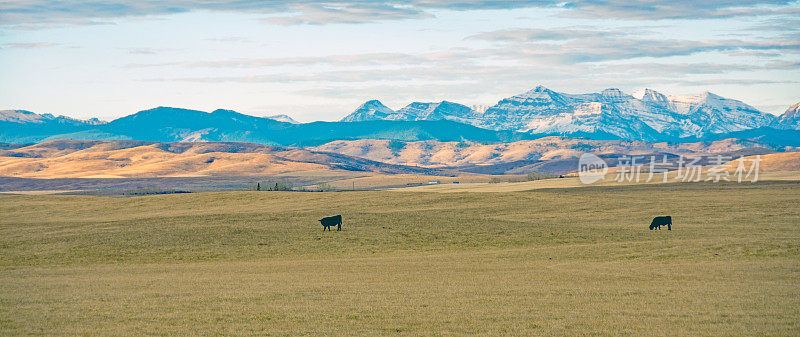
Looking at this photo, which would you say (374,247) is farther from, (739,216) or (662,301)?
(739,216)

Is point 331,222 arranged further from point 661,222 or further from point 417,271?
point 661,222

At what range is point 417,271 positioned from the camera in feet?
124

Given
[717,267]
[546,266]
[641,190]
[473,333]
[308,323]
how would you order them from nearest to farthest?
[473,333] → [308,323] → [717,267] → [546,266] → [641,190]

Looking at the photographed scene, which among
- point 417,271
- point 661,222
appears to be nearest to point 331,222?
point 417,271

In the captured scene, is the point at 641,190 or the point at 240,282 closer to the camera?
the point at 240,282

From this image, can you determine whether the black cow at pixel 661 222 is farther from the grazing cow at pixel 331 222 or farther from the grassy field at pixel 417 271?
the grazing cow at pixel 331 222

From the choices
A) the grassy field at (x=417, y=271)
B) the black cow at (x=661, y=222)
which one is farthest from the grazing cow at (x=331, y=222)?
the black cow at (x=661, y=222)

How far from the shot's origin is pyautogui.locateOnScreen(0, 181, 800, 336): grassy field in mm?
23547

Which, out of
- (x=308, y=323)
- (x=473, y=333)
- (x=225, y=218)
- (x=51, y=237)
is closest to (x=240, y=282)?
(x=308, y=323)

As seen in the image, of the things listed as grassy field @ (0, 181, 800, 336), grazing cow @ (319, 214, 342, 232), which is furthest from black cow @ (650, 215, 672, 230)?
grazing cow @ (319, 214, 342, 232)

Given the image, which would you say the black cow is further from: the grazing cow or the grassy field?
the grazing cow

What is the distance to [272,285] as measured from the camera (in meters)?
32.7

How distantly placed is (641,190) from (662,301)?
85.2m

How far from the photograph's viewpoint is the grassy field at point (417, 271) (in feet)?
77.3
